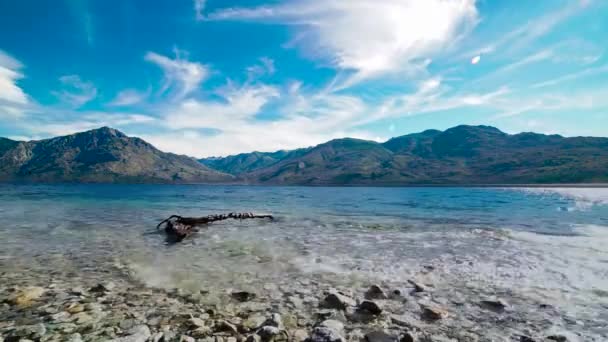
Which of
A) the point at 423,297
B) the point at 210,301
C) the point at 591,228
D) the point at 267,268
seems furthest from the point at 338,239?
the point at 591,228

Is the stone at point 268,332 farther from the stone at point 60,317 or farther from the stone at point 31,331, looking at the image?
the stone at point 60,317

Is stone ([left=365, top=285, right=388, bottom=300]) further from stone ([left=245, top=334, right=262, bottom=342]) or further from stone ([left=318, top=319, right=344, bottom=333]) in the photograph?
stone ([left=245, top=334, right=262, bottom=342])

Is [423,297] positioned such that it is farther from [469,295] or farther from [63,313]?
[63,313]

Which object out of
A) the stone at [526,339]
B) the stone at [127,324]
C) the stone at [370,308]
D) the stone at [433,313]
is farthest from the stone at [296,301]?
the stone at [526,339]

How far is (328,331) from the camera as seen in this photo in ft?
27.0

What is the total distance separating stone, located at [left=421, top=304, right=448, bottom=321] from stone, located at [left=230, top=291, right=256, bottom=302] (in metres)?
6.08

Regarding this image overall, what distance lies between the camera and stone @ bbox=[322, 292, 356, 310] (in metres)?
10.6

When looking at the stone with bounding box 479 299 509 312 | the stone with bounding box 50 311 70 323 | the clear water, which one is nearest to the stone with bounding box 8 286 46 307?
the stone with bounding box 50 311 70 323

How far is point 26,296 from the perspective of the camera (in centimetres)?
1101

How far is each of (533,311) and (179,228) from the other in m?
25.3

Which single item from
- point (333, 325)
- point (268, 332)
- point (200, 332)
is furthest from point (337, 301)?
point (200, 332)

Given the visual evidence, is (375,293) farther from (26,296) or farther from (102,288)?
(26,296)

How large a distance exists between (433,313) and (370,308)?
1.95 meters

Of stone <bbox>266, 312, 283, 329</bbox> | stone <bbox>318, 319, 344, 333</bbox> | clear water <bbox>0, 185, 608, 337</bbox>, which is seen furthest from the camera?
clear water <bbox>0, 185, 608, 337</bbox>
